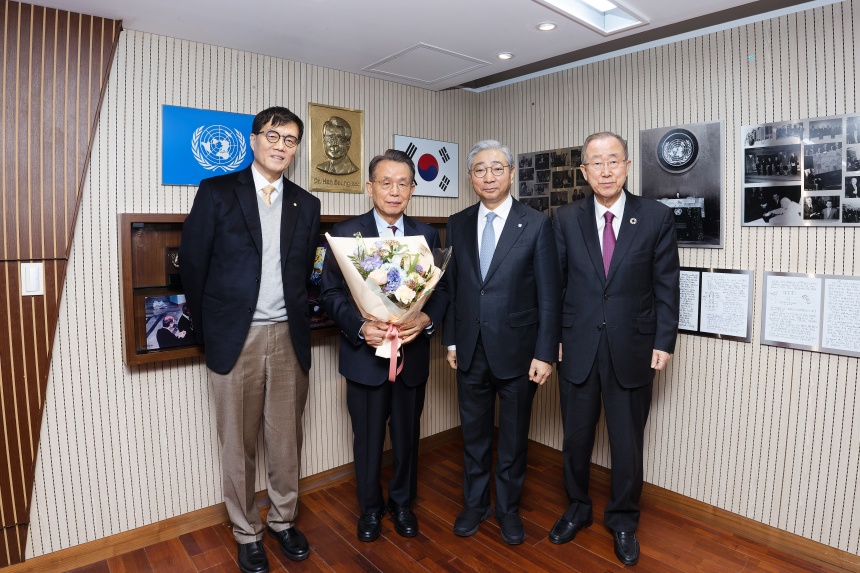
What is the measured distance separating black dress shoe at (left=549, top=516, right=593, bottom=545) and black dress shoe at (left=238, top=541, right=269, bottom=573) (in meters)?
1.40

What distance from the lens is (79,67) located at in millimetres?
2479

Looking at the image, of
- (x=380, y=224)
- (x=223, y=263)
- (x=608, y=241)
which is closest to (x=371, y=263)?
(x=380, y=224)

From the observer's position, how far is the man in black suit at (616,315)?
2.60 metres

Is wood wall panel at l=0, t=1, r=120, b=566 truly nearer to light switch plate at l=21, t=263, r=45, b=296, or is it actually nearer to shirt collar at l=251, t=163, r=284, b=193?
light switch plate at l=21, t=263, r=45, b=296

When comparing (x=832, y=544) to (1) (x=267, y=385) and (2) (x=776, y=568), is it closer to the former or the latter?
(2) (x=776, y=568)

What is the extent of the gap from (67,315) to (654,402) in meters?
3.12

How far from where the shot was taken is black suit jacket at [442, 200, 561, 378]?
2.67 metres

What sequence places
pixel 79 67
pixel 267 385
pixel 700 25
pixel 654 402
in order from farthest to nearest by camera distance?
pixel 654 402
pixel 700 25
pixel 267 385
pixel 79 67

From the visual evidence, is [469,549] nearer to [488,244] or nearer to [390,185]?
[488,244]

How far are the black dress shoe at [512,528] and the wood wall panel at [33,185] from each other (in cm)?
222

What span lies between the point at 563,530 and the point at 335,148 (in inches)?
98.7

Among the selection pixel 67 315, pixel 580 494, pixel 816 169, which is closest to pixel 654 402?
pixel 580 494

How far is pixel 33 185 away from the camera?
2396 millimetres

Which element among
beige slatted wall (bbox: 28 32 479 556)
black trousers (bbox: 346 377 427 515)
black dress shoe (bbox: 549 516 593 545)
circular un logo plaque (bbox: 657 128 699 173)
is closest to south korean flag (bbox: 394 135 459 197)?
beige slatted wall (bbox: 28 32 479 556)
